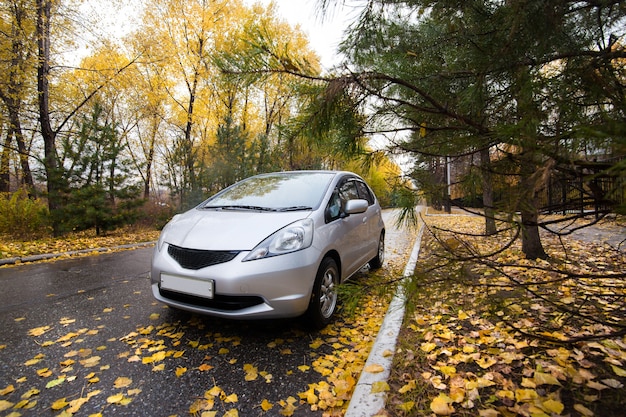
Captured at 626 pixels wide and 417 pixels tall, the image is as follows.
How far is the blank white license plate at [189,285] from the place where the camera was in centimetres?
251

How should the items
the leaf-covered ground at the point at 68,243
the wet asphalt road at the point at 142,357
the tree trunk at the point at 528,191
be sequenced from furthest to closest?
the leaf-covered ground at the point at 68,243, the wet asphalt road at the point at 142,357, the tree trunk at the point at 528,191

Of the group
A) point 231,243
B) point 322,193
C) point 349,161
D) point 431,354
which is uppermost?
point 349,161

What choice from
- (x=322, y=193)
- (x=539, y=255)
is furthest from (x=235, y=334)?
(x=539, y=255)

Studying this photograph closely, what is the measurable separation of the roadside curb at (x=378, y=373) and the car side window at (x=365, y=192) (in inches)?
90.4

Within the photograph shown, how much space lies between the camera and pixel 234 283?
2.46 meters

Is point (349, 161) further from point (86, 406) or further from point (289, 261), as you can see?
point (86, 406)

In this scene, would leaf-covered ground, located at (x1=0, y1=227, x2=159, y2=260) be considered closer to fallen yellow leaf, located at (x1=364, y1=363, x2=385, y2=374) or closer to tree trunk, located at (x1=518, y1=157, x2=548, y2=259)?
fallen yellow leaf, located at (x1=364, y1=363, x2=385, y2=374)

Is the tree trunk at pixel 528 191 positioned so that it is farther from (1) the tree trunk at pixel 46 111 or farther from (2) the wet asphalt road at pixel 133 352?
(1) the tree trunk at pixel 46 111

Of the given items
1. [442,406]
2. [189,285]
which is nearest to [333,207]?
[189,285]

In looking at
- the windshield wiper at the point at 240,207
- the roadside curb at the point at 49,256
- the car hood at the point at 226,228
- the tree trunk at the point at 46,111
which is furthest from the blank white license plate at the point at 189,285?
the tree trunk at the point at 46,111

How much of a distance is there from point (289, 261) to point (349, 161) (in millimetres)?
966

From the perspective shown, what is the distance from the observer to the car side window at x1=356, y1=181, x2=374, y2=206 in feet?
16.1

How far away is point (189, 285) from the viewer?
2611 millimetres

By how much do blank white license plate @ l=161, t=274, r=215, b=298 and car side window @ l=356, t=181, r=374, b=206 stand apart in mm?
2949
